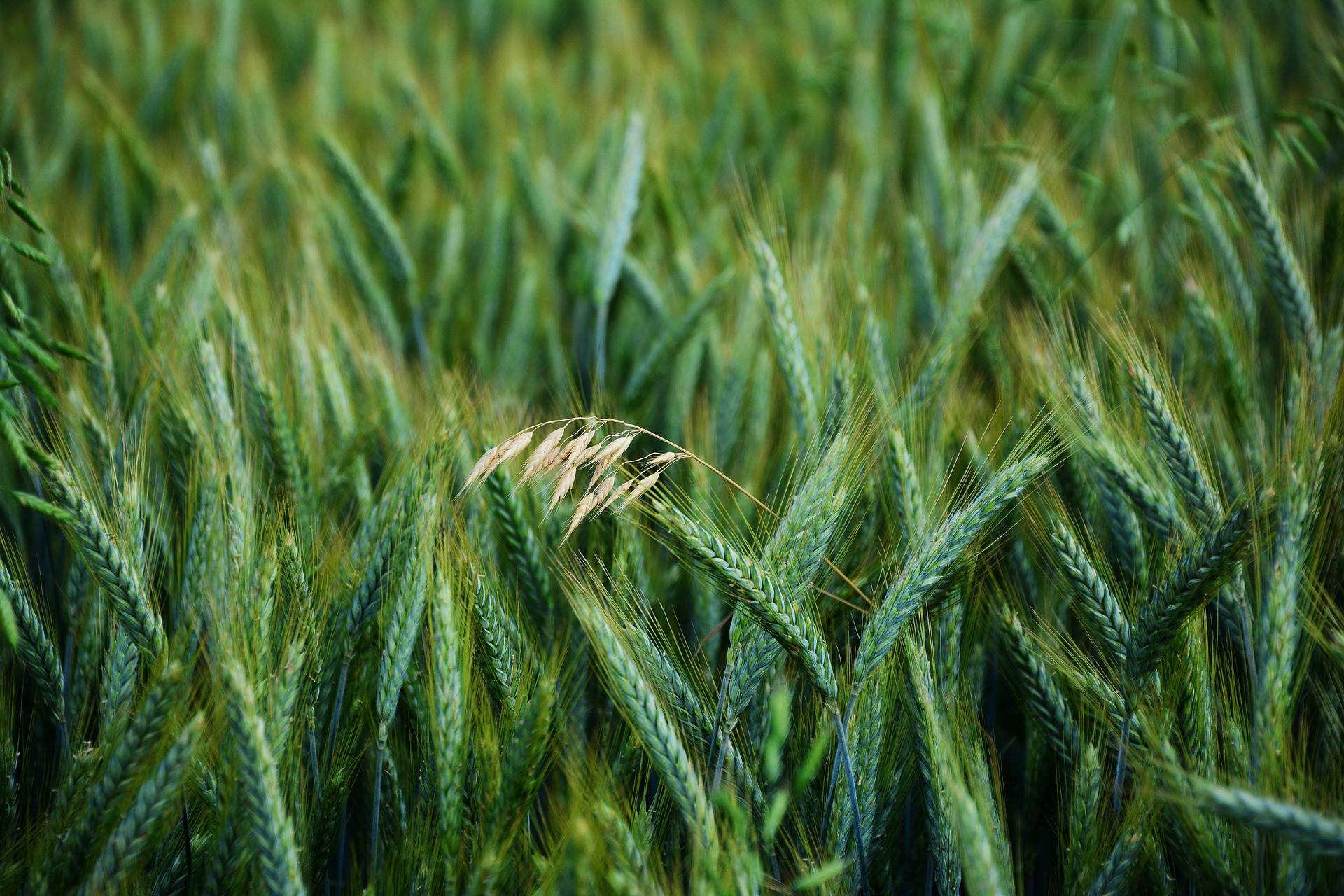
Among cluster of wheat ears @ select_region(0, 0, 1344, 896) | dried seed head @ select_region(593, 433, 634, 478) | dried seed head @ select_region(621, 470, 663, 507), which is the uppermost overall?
dried seed head @ select_region(593, 433, 634, 478)

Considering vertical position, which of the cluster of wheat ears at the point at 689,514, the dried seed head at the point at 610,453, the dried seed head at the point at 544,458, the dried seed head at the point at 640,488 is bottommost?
the cluster of wheat ears at the point at 689,514

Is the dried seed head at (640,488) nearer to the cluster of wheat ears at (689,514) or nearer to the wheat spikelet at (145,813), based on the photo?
the cluster of wheat ears at (689,514)

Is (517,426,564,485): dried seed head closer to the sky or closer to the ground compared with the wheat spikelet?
closer to the sky

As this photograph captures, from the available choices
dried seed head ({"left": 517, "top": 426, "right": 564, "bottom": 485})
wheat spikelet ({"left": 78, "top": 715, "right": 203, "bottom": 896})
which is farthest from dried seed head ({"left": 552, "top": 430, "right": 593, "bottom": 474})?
wheat spikelet ({"left": 78, "top": 715, "right": 203, "bottom": 896})

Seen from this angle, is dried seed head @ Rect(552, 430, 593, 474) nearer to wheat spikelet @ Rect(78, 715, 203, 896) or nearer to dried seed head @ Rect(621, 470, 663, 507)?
dried seed head @ Rect(621, 470, 663, 507)

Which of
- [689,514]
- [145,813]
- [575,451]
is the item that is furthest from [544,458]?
[145,813]

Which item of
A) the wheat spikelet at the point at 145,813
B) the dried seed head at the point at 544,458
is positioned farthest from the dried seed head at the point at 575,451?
the wheat spikelet at the point at 145,813

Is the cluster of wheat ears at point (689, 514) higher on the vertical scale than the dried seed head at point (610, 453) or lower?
lower

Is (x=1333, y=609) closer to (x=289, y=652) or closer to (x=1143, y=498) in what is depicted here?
(x=1143, y=498)

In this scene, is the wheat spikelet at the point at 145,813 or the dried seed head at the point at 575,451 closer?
the wheat spikelet at the point at 145,813
